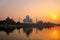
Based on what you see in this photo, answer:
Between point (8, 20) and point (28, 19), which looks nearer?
point (8, 20)

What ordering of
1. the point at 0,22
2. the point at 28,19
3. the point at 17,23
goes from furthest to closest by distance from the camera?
the point at 28,19, the point at 17,23, the point at 0,22

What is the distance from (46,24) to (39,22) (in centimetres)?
461

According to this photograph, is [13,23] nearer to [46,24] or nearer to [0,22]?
[0,22]

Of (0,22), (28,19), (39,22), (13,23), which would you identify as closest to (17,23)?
(13,23)

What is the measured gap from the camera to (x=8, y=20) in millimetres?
99562

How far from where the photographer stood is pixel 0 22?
94000mm

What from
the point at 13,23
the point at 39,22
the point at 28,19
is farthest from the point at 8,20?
the point at 28,19

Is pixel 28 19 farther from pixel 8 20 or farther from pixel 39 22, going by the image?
pixel 8 20

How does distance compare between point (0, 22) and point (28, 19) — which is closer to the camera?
point (0, 22)

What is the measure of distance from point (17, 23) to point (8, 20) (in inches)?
200


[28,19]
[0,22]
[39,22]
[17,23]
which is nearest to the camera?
[0,22]

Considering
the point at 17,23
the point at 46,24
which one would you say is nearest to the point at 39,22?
the point at 46,24

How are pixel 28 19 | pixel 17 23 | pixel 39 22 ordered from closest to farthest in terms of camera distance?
pixel 17 23 → pixel 39 22 → pixel 28 19

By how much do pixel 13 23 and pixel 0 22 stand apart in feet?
23.5
